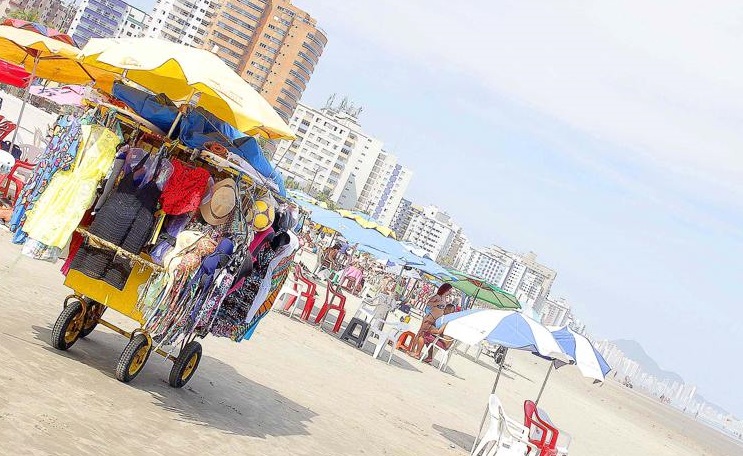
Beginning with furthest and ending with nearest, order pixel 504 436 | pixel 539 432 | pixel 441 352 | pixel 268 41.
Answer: pixel 268 41 < pixel 441 352 < pixel 539 432 < pixel 504 436

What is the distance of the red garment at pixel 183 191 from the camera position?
6926mm

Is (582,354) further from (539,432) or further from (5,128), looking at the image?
(5,128)

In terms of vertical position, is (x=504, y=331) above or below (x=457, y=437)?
above

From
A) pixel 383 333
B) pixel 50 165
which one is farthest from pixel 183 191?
pixel 383 333

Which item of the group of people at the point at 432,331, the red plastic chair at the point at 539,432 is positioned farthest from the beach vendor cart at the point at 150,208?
the group of people at the point at 432,331

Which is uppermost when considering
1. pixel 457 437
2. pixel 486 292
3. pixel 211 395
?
pixel 486 292

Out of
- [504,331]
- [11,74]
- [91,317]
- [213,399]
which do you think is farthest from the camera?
[11,74]

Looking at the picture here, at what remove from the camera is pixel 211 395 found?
8188 mm

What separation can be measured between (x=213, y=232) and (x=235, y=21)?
165365mm

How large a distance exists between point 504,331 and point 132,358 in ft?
16.2

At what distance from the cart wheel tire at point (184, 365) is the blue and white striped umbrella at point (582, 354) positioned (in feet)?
16.4

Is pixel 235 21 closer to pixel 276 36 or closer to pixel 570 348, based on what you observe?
pixel 276 36

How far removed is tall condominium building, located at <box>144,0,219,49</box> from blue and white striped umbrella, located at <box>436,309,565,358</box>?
17403cm

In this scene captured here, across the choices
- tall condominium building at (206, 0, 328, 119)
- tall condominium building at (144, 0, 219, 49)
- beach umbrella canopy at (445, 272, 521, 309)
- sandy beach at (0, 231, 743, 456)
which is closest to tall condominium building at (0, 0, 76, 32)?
tall condominium building at (144, 0, 219, 49)
